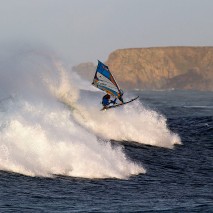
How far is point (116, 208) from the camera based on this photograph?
1920cm

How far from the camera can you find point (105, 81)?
109 feet

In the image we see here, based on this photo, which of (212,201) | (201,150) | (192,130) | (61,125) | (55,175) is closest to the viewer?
(212,201)

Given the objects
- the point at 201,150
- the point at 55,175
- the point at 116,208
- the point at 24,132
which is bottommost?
the point at 116,208

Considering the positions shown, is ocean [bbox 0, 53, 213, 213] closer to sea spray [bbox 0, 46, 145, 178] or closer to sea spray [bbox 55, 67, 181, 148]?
sea spray [bbox 0, 46, 145, 178]

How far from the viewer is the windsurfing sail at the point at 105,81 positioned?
33.1 meters

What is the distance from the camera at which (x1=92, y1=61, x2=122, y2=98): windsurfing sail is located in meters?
33.1

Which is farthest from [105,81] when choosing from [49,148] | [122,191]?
[122,191]

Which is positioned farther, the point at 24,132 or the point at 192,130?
the point at 192,130

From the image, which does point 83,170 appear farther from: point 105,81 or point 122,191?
point 105,81

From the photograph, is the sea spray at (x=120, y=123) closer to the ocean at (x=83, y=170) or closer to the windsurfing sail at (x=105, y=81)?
the ocean at (x=83, y=170)

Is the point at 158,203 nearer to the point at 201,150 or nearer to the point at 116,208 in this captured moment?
the point at 116,208

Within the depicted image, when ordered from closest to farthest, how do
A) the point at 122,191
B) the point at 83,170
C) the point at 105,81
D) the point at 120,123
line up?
the point at 122,191 < the point at 83,170 < the point at 105,81 < the point at 120,123

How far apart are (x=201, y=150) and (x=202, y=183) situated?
10838mm

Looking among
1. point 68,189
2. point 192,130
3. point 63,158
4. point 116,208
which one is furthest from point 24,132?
point 192,130
